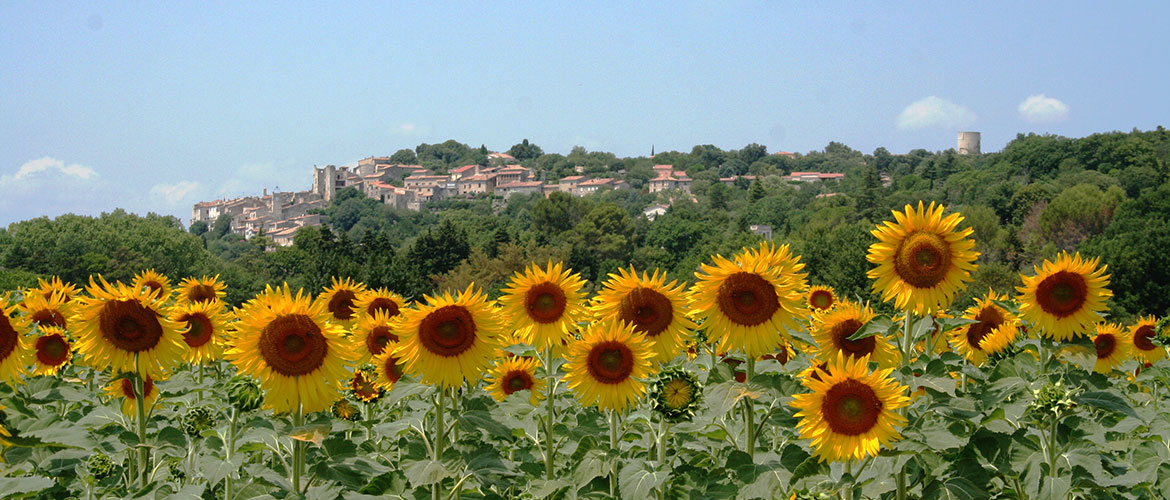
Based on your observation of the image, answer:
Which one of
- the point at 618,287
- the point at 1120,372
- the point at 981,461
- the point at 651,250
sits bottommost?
the point at 651,250

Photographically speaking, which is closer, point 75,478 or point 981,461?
point 981,461

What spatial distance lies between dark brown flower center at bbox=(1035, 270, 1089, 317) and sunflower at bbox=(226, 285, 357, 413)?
420 centimetres

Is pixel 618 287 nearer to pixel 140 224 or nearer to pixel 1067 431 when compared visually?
pixel 1067 431

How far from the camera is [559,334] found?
5820 mm

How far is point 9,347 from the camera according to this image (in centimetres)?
544

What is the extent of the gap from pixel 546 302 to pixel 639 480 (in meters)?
1.67

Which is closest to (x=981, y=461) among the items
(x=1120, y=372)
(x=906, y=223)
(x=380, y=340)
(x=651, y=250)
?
(x=906, y=223)

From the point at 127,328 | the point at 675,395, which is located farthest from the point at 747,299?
the point at 127,328

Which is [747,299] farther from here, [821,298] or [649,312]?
[821,298]

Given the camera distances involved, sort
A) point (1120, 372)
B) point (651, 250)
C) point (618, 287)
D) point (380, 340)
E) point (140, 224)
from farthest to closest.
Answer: point (651, 250)
point (140, 224)
point (1120, 372)
point (380, 340)
point (618, 287)

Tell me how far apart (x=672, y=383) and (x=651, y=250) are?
124729mm

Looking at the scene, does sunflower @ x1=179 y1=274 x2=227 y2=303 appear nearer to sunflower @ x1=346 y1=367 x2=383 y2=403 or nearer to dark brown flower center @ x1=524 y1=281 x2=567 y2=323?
sunflower @ x1=346 y1=367 x2=383 y2=403

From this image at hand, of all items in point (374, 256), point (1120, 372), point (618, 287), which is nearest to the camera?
point (618, 287)

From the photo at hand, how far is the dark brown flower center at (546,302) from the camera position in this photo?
5.86 metres
